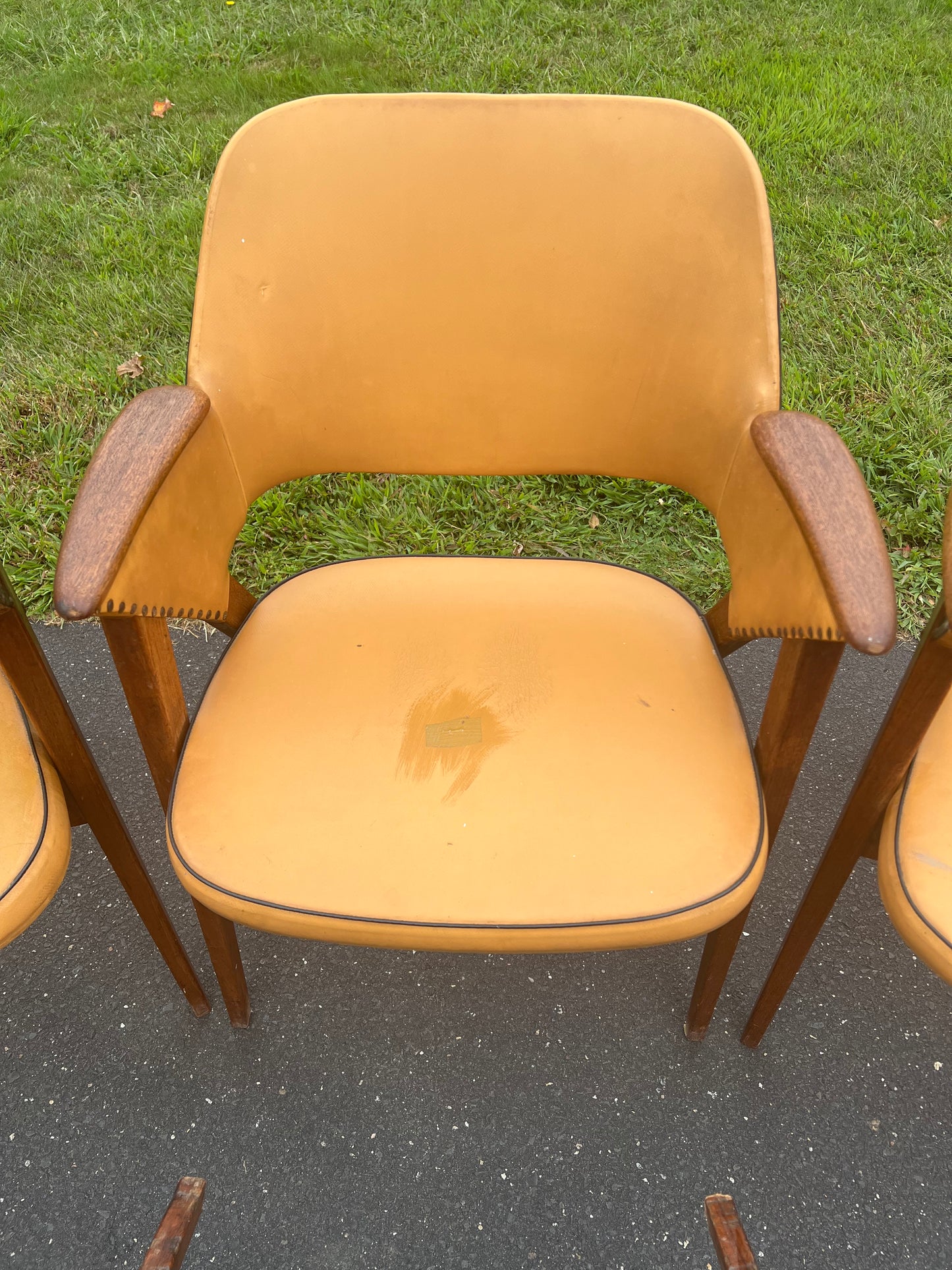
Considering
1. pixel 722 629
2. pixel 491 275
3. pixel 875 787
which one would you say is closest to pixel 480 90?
pixel 491 275

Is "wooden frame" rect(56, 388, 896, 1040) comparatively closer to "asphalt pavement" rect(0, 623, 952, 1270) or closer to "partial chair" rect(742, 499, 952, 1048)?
"partial chair" rect(742, 499, 952, 1048)

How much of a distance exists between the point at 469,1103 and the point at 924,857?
74cm

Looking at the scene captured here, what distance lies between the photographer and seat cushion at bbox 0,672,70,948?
2.84ft

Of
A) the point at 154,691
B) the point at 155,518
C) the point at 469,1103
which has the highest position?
the point at 155,518

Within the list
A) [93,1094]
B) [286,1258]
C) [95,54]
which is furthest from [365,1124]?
[95,54]

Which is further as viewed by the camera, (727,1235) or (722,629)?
(722,629)

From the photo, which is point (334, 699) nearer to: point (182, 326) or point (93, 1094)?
point (93, 1094)

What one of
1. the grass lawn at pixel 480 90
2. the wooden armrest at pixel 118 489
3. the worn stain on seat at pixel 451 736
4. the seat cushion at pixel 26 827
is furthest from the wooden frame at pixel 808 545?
the grass lawn at pixel 480 90

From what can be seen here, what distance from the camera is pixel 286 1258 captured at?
1107 mm

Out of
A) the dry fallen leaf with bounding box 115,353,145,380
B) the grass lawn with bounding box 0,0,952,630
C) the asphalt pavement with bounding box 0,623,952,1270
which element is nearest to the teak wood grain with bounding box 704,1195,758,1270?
the asphalt pavement with bounding box 0,623,952,1270

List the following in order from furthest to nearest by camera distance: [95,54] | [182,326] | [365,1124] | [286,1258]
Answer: [95,54]
[182,326]
[365,1124]
[286,1258]

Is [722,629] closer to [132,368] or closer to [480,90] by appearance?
[132,368]

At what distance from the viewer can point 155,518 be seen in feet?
2.93

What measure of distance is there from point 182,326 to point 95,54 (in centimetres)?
176
